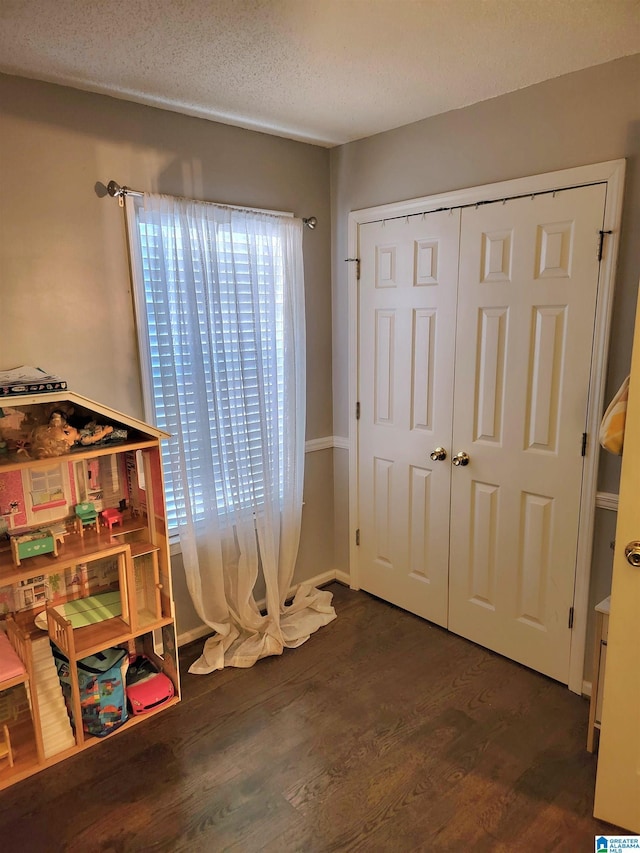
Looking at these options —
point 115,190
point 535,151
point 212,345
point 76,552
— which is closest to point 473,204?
point 535,151

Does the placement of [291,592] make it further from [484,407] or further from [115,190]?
[115,190]

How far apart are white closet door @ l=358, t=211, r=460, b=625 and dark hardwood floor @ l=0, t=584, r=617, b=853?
52 cm

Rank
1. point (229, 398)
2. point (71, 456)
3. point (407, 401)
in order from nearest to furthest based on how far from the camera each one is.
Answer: point (71, 456), point (229, 398), point (407, 401)

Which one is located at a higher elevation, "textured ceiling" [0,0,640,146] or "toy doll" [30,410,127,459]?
"textured ceiling" [0,0,640,146]

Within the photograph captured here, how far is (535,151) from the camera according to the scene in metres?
2.18

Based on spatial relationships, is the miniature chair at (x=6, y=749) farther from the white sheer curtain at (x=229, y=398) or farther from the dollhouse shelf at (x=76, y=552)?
the white sheer curtain at (x=229, y=398)

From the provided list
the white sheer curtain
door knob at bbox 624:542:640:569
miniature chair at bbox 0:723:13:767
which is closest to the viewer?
door knob at bbox 624:542:640:569

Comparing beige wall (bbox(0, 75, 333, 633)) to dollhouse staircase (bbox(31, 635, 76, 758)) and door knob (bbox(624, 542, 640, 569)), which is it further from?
door knob (bbox(624, 542, 640, 569))

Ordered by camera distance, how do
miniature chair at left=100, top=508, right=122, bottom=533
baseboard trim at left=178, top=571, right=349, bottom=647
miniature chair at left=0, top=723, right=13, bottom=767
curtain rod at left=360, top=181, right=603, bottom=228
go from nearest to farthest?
miniature chair at left=0, top=723, right=13, bottom=767
curtain rod at left=360, top=181, right=603, bottom=228
miniature chair at left=100, top=508, right=122, bottom=533
baseboard trim at left=178, top=571, right=349, bottom=647

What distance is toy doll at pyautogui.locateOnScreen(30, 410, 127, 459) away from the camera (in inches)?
76.5

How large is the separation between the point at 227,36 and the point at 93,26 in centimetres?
39

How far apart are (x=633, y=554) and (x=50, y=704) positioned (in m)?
2.08

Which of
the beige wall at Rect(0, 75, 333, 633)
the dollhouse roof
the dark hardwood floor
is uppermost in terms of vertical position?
the beige wall at Rect(0, 75, 333, 633)

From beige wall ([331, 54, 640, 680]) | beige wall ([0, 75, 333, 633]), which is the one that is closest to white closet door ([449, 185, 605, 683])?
beige wall ([331, 54, 640, 680])
